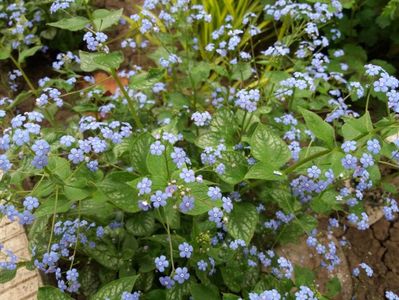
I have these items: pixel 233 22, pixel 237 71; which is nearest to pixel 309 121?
pixel 237 71

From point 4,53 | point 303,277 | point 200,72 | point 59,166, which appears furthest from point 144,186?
point 4,53

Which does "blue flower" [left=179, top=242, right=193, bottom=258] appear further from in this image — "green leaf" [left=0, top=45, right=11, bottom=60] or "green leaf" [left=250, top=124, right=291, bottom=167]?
"green leaf" [left=0, top=45, right=11, bottom=60]

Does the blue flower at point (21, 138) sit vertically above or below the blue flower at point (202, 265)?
above

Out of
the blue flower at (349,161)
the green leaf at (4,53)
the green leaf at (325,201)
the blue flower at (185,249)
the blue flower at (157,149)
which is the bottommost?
the green leaf at (325,201)

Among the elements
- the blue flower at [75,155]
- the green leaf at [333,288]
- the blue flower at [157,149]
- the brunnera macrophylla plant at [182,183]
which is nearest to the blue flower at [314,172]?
the brunnera macrophylla plant at [182,183]

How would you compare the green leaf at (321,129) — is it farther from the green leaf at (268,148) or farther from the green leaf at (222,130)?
the green leaf at (222,130)

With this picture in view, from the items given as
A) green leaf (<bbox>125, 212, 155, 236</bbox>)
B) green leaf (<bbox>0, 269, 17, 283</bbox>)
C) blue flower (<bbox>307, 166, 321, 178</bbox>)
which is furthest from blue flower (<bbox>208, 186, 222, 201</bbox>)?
green leaf (<bbox>0, 269, 17, 283</bbox>)

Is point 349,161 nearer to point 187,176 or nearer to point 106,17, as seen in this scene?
point 187,176
